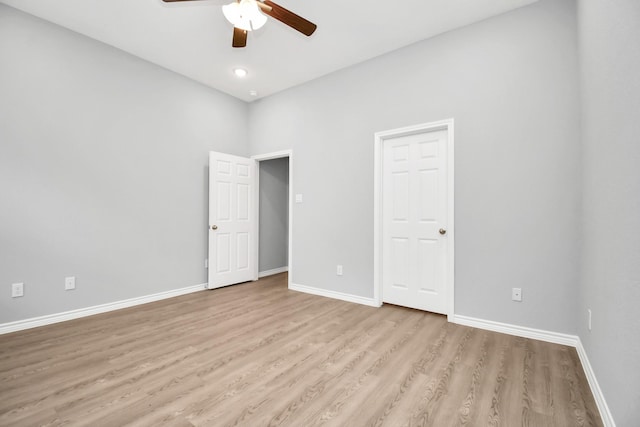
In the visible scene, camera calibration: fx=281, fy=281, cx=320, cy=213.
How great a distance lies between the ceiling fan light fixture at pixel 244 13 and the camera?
2160 millimetres

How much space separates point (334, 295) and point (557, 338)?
234 centimetres

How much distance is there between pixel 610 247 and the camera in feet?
4.92

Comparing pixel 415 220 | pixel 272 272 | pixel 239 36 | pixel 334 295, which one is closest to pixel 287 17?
pixel 239 36

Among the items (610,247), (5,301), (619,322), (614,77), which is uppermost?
(614,77)

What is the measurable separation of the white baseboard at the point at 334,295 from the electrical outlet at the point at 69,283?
101 inches

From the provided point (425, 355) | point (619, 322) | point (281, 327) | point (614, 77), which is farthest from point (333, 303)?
point (614, 77)

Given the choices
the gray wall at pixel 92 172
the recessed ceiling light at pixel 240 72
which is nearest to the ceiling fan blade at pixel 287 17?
the recessed ceiling light at pixel 240 72

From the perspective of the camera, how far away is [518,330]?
262 cm

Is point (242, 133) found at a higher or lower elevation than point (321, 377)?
higher

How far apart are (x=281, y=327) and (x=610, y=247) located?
2534 millimetres

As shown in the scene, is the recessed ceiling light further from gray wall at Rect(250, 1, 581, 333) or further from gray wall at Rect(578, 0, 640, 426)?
gray wall at Rect(578, 0, 640, 426)

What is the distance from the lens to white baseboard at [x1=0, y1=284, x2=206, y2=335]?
270 cm

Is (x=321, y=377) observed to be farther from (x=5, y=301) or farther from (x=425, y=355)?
(x=5, y=301)

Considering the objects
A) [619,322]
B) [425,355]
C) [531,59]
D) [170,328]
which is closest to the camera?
[619,322]
